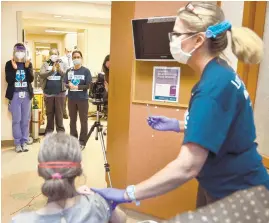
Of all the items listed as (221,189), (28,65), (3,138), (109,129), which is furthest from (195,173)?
(3,138)

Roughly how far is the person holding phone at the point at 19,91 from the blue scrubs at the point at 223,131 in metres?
3.37

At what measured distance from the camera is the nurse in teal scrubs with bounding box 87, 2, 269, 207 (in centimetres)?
89

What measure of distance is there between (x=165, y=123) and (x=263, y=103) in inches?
25.9

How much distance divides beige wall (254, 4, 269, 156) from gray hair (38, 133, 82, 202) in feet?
3.95

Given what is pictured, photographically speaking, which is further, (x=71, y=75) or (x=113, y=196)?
(x=71, y=75)

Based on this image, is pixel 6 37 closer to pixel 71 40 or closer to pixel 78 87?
pixel 78 87

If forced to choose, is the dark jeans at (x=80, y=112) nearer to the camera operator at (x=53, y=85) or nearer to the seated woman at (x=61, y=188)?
the camera operator at (x=53, y=85)

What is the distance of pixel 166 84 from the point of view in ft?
6.87

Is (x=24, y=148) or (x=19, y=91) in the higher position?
(x=19, y=91)

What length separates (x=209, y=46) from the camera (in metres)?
1.03

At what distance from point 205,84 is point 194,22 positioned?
262mm

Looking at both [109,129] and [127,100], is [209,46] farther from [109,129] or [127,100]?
[109,129]

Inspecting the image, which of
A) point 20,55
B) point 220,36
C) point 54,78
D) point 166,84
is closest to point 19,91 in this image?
point 20,55

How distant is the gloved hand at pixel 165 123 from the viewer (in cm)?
151
